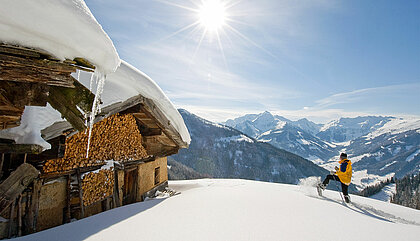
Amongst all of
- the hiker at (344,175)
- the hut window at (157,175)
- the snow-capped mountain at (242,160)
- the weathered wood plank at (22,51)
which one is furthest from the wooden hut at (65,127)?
the snow-capped mountain at (242,160)

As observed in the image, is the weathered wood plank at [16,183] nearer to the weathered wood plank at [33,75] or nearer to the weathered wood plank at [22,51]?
the weathered wood plank at [33,75]

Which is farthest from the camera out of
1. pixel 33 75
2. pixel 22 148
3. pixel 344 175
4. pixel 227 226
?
pixel 344 175

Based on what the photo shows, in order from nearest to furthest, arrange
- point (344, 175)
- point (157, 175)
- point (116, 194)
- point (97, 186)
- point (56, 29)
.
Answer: point (56, 29)
point (97, 186)
point (116, 194)
point (344, 175)
point (157, 175)

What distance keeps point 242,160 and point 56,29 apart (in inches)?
5944

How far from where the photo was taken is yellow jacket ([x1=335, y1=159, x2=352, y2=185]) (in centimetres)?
708

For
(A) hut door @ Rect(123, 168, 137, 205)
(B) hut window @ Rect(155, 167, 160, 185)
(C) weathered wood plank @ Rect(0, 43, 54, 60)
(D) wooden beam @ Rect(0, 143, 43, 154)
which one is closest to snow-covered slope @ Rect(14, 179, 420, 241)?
(D) wooden beam @ Rect(0, 143, 43, 154)

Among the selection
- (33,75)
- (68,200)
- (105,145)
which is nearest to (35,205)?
(68,200)

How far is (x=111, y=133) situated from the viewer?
6.25 metres

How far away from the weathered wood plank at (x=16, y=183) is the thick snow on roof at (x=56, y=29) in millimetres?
3137

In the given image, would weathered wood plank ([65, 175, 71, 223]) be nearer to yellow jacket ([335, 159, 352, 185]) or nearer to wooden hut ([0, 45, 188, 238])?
wooden hut ([0, 45, 188, 238])

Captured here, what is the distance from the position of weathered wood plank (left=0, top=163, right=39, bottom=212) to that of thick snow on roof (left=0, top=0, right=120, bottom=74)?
124 inches

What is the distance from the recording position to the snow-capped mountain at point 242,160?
132m

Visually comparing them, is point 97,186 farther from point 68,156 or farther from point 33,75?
point 33,75

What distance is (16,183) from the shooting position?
12.2 ft
